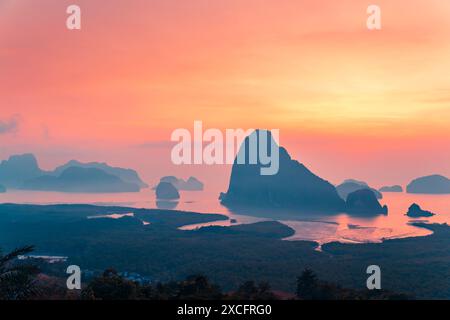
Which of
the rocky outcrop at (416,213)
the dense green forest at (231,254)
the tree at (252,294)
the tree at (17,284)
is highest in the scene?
the tree at (17,284)

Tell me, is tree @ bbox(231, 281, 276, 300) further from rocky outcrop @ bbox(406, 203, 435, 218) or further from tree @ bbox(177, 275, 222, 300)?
rocky outcrop @ bbox(406, 203, 435, 218)

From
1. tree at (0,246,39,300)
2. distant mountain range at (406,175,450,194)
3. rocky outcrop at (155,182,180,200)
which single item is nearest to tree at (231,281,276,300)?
tree at (0,246,39,300)

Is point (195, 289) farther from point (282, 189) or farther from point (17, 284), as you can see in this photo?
point (282, 189)

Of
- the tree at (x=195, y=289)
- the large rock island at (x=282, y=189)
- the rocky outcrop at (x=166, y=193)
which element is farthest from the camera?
the rocky outcrop at (x=166, y=193)

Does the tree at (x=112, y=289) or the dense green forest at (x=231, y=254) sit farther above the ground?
the tree at (x=112, y=289)

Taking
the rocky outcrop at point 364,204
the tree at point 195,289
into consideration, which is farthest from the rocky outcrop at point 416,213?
the tree at point 195,289

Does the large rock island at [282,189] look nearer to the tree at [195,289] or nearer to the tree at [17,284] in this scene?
the tree at [195,289]
